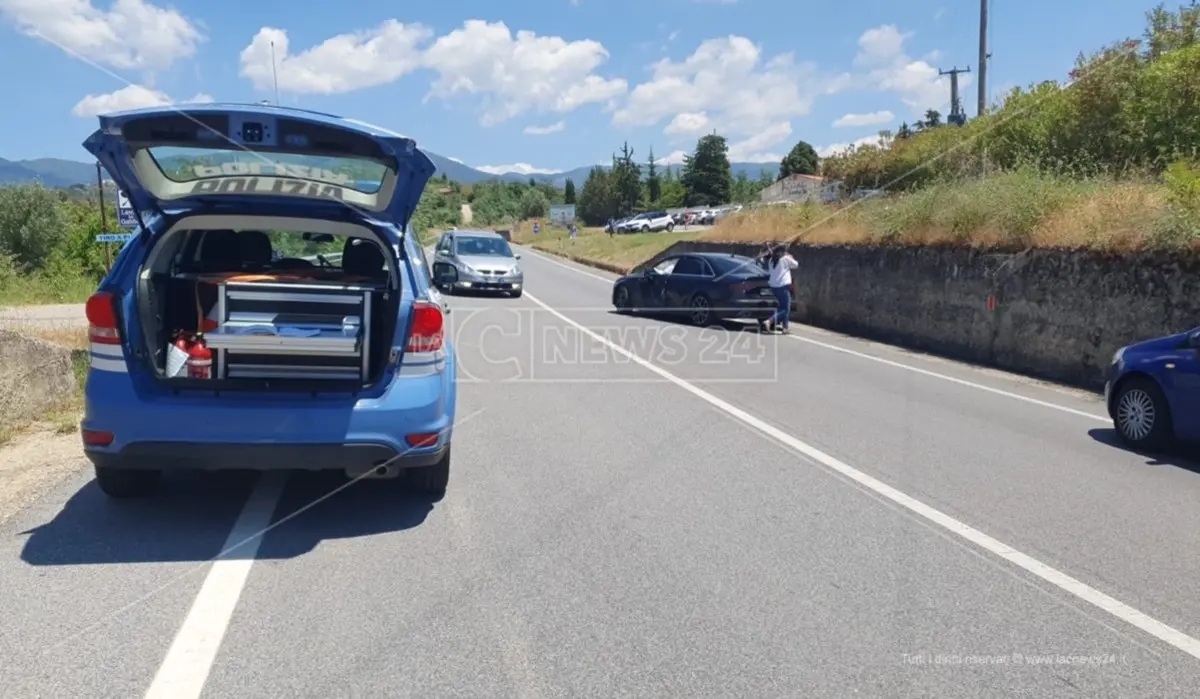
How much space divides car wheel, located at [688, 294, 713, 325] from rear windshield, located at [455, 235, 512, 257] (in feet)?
26.9

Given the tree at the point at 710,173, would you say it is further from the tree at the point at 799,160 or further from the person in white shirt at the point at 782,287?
the person in white shirt at the point at 782,287

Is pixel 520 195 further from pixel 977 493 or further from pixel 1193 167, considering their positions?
pixel 977 493

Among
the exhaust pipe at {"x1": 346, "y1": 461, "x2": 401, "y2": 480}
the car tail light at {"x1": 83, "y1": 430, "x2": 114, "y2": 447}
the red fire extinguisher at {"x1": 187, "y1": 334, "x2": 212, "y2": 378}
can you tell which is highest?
the red fire extinguisher at {"x1": 187, "y1": 334, "x2": 212, "y2": 378}

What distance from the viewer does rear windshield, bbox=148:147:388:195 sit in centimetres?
538

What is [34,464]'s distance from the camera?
6883 mm

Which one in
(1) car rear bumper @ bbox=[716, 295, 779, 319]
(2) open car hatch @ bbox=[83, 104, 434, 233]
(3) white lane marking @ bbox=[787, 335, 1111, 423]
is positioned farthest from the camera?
(1) car rear bumper @ bbox=[716, 295, 779, 319]

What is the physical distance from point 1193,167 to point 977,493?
12.0 m

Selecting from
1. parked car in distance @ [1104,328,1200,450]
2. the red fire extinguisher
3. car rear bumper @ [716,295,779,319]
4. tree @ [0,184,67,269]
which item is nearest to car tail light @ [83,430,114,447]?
the red fire extinguisher

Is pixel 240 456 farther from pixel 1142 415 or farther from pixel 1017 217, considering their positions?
pixel 1017 217

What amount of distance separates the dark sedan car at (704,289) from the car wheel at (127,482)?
531 inches

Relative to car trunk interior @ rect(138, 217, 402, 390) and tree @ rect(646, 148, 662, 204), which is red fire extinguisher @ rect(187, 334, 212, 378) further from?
tree @ rect(646, 148, 662, 204)

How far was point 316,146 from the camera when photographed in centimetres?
522

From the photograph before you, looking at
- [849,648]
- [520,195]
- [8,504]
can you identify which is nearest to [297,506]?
[8,504]

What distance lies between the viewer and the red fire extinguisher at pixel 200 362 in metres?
5.46
